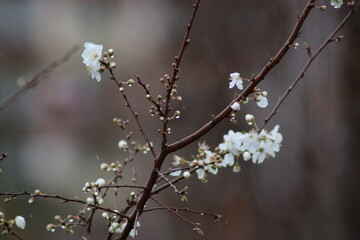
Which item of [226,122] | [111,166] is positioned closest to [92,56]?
[111,166]

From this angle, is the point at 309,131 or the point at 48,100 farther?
the point at 48,100

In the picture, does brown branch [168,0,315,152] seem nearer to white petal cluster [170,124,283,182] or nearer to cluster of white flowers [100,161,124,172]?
white petal cluster [170,124,283,182]

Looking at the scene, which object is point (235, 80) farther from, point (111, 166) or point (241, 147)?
point (111, 166)

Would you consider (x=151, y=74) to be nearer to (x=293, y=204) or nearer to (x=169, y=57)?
(x=169, y=57)

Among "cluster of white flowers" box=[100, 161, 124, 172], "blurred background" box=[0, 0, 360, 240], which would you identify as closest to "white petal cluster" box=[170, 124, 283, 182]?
"cluster of white flowers" box=[100, 161, 124, 172]

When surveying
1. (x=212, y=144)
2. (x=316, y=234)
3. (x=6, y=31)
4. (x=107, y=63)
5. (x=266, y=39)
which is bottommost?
(x=107, y=63)

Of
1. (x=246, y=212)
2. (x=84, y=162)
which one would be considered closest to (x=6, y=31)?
(x=84, y=162)
